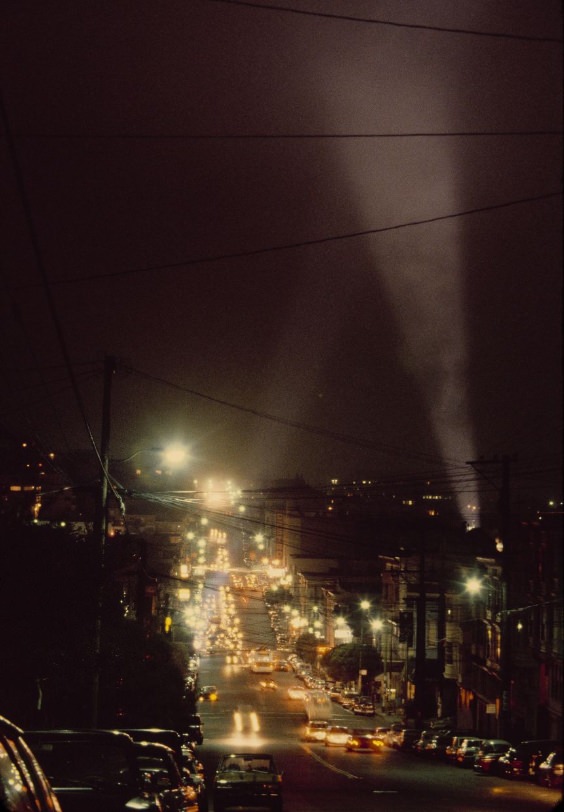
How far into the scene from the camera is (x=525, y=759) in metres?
37.8

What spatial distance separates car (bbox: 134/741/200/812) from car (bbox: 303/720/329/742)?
1540 inches

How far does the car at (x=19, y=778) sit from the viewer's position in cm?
684

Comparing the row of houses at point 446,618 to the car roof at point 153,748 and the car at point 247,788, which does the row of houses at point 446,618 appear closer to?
the car at point 247,788

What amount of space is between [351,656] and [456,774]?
55.4 meters

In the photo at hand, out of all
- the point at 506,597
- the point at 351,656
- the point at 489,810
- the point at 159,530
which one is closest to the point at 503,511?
the point at 506,597

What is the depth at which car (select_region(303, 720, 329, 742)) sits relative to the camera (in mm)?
57281

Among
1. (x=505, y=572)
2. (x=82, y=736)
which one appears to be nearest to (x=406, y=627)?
(x=505, y=572)

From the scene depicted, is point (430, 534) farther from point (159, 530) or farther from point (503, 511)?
point (503, 511)

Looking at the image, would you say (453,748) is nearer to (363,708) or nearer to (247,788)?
(247,788)

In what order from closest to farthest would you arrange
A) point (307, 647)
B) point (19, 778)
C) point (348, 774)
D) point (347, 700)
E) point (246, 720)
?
point (19, 778)
point (348, 774)
point (246, 720)
point (347, 700)
point (307, 647)

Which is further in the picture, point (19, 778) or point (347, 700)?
point (347, 700)

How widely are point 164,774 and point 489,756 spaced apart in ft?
83.3

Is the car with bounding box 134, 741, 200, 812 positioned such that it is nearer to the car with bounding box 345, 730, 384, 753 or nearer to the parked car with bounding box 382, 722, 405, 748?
the car with bounding box 345, 730, 384, 753

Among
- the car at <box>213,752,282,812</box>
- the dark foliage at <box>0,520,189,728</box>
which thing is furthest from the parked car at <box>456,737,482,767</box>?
the car at <box>213,752,282,812</box>
